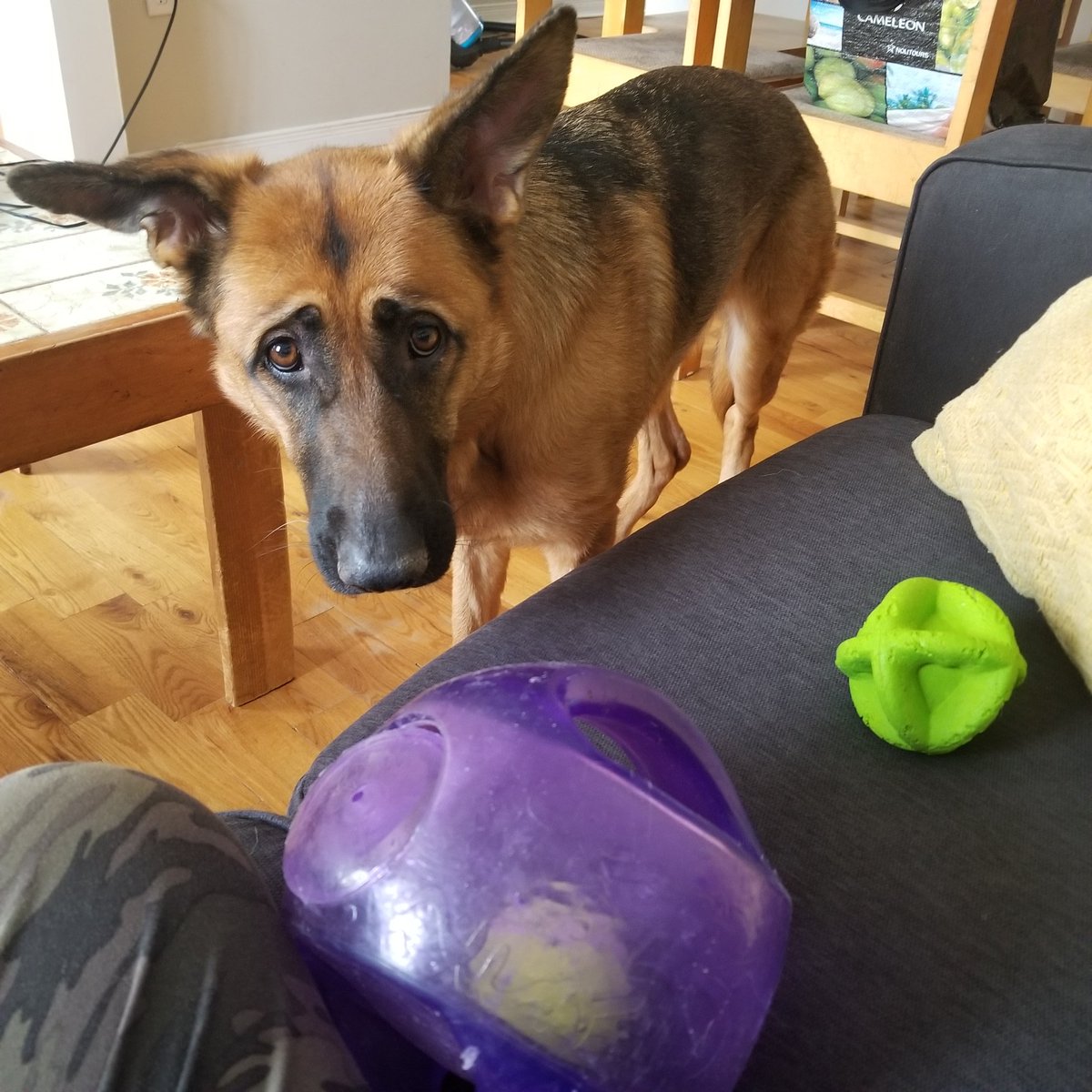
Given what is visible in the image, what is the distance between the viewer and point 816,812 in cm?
74

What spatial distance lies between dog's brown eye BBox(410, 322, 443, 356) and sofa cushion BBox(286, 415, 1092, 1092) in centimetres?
28

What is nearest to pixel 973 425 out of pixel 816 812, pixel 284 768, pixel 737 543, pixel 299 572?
pixel 737 543

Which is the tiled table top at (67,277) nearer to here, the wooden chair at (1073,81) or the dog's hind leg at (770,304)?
the dog's hind leg at (770,304)

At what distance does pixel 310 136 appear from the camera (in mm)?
3592

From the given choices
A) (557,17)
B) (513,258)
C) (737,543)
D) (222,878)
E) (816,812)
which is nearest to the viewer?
(222,878)

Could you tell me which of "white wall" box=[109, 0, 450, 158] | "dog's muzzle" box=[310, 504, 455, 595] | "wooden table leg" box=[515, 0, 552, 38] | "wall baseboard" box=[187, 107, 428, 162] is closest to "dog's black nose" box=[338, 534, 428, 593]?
"dog's muzzle" box=[310, 504, 455, 595]

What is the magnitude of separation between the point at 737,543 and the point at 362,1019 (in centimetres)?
61

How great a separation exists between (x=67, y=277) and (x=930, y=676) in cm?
119

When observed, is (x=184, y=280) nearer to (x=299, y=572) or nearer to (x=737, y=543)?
(x=737, y=543)

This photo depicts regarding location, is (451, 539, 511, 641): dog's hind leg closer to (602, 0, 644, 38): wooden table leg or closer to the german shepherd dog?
the german shepherd dog

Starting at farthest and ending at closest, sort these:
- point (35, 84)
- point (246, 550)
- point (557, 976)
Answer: point (35, 84)
point (246, 550)
point (557, 976)

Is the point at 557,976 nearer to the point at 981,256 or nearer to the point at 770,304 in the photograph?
the point at 981,256

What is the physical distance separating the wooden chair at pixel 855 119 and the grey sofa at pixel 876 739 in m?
0.63

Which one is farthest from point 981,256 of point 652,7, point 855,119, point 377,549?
point 652,7
